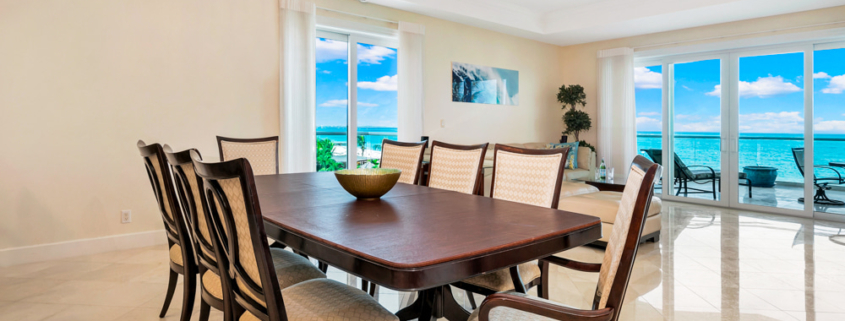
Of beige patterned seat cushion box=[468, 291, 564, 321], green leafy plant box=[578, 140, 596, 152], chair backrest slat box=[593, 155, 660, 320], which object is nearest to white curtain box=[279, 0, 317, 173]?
beige patterned seat cushion box=[468, 291, 564, 321]

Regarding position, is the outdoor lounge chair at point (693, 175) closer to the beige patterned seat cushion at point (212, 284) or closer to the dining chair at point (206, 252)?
the dining chair at point (206, 252)

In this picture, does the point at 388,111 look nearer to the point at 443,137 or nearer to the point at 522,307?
the point at 443,137

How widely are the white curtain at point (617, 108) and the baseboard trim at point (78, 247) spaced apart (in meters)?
5.86

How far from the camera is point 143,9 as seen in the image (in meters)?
3.67

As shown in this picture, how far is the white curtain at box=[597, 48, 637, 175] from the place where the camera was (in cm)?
656

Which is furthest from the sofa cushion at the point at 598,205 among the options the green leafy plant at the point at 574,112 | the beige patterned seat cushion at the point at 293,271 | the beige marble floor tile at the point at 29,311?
the beige marble floor tile at the point at 29,311

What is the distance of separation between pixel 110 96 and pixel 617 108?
6160mm

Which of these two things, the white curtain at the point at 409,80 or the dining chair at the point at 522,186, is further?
the white curtain at the point at 409,80

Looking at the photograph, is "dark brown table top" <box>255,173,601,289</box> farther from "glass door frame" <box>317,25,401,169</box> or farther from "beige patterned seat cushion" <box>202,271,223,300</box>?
"glass door frame" <box>317,25,401,169</box>

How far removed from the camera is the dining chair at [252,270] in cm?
113

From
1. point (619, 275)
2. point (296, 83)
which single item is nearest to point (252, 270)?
point (619, 275)

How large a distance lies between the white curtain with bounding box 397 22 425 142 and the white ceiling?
306mm

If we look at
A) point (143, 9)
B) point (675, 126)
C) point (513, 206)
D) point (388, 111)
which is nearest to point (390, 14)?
point (388, 111)

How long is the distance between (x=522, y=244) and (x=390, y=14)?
14.2 ft
